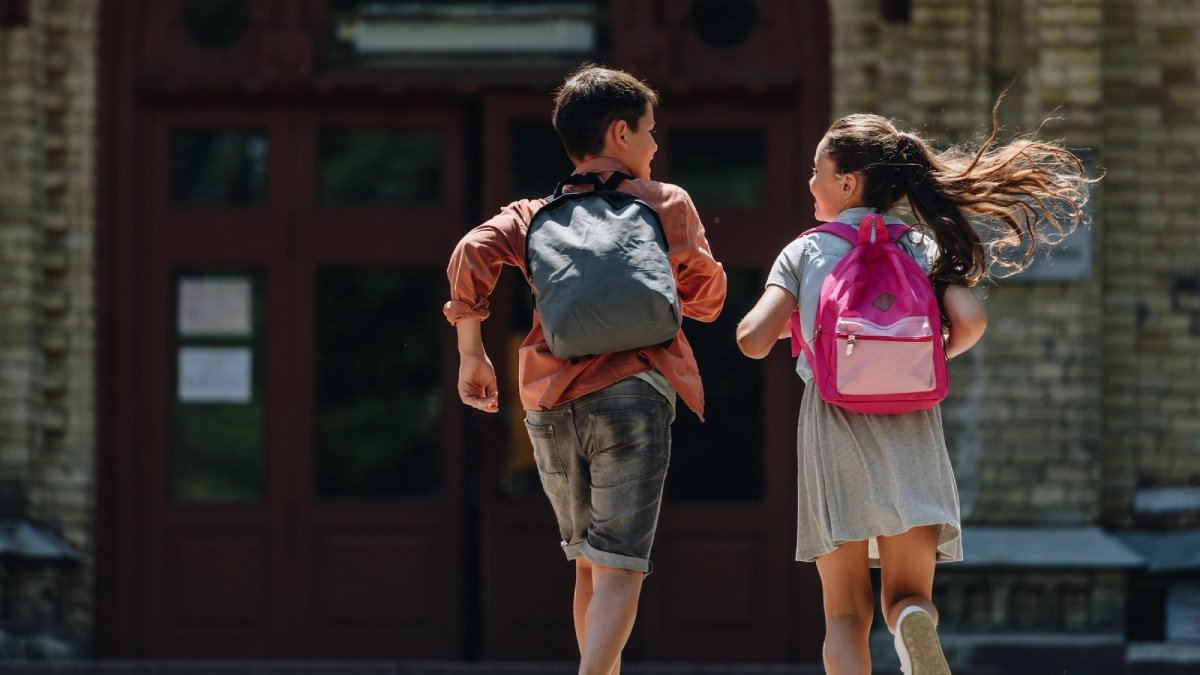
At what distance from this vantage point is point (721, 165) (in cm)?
896

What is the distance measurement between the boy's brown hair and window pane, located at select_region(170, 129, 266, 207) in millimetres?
4051

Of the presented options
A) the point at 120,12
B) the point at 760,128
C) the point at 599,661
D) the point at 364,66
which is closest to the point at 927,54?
the point at 760,128

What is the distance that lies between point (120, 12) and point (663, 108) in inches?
105

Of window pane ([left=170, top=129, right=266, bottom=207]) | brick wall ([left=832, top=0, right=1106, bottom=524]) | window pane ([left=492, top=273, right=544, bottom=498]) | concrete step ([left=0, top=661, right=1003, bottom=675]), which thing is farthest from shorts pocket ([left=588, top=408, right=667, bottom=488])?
window pane ([left=170, top=129, right=266, bottom=207])

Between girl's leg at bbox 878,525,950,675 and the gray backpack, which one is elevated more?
the gray backpack

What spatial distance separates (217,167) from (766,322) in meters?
4.80

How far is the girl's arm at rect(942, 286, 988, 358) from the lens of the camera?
4938 millimetres

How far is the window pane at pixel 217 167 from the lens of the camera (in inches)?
355

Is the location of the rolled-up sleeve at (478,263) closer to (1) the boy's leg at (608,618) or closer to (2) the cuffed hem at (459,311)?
(2) the cuffed hem at (459,311)

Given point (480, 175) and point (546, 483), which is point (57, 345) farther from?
point (546, 483)

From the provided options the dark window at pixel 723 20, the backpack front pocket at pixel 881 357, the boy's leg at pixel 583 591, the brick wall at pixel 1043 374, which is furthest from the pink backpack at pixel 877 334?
the dark window at pixel 723 20

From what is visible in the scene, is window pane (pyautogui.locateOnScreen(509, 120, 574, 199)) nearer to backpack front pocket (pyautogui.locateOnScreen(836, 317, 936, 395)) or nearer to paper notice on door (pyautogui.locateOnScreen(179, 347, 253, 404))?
paper notice on door (pyautogui.locateOnScreen(179, 347, 253, 404))

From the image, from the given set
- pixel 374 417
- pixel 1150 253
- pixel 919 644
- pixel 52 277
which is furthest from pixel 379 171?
pixel 919 644

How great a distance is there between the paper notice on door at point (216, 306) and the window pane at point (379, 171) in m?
0.61
